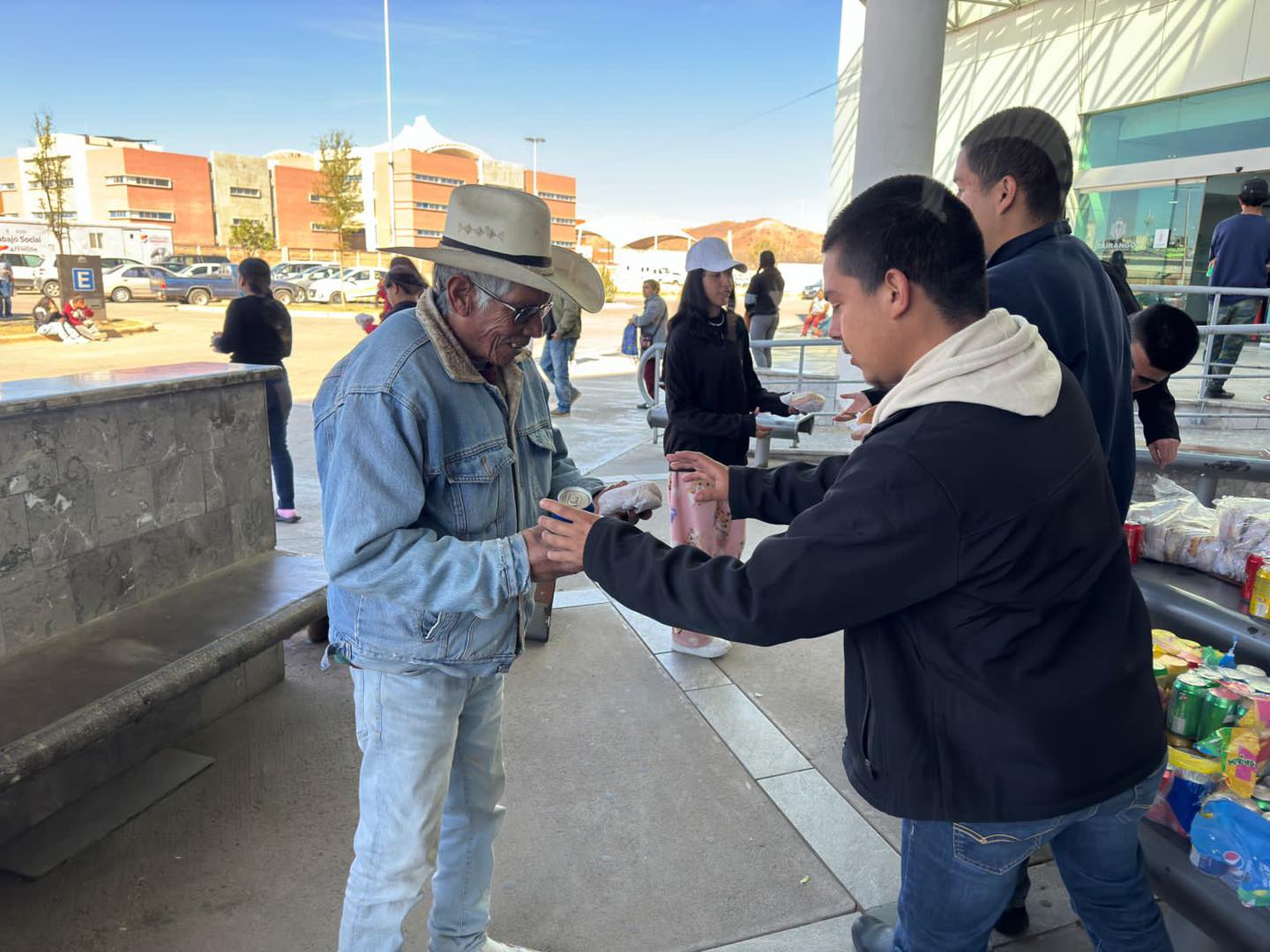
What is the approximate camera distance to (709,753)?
11.4ft

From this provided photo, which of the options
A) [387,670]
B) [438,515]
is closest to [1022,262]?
[438,515]

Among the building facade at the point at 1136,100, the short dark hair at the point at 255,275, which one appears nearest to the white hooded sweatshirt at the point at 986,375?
the short dark hair at the point at 255,275

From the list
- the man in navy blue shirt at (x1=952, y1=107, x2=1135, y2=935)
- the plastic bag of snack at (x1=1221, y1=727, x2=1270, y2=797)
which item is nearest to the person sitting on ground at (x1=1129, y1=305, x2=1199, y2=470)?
the man in navy blue shirt at (x1=952, y1=107, x2=1135, y2=935)

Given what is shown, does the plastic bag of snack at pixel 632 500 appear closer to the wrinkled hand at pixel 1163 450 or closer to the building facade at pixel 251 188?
the wrinkled hand at pixel 1163 450

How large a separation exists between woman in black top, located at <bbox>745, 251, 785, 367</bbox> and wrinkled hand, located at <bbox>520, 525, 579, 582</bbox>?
11036 mm

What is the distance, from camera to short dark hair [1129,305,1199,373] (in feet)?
9.68

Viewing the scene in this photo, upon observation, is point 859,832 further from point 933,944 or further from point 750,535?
point 750,535

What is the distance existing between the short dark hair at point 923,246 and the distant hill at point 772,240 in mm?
67791

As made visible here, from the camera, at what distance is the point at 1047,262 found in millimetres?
2219

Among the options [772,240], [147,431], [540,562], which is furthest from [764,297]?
[772,240]

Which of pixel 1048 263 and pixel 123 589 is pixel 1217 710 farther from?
pixel 123 589

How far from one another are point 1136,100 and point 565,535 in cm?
1568

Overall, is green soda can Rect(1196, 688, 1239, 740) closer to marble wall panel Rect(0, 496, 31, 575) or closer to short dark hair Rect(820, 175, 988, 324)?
short dark hair Rect(820, 175, 988, 324)

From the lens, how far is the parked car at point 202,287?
30844 mm
